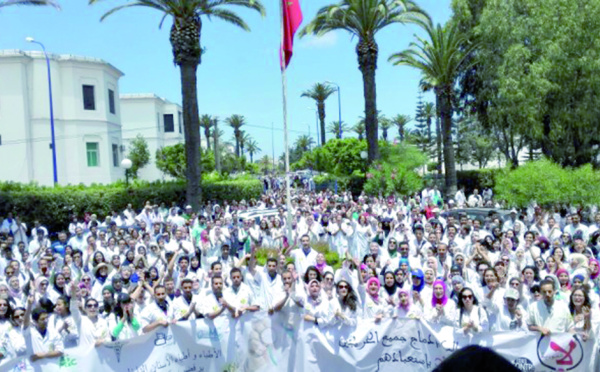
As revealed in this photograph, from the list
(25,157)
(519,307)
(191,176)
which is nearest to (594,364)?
(519,307)

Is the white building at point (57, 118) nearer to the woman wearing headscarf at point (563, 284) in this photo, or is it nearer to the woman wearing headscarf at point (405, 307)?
the woman wearing headscarf at point (405, 307)

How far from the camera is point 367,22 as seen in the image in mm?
27078

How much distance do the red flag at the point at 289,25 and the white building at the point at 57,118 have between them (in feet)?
92.1

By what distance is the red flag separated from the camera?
15055 millimetres

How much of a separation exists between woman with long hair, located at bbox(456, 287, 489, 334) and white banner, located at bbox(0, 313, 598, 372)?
13 centimetres

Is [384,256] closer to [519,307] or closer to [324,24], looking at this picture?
[519,307]

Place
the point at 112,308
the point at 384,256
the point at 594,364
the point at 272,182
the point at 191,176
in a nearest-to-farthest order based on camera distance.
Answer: the point at 594,364, the point at 112,308, the point at 384,256, the point at 191,176, the point at 272,182

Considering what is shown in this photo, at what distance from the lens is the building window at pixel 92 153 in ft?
132

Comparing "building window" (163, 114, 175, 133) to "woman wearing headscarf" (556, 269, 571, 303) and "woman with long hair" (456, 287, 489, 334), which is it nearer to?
"woman wearing headscarf" (556, 269, 571, 303)

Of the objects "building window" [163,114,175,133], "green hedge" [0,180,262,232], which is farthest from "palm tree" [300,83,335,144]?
"green hedge" [0,180,262,232]

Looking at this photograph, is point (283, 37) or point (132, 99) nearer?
point (283, 37)

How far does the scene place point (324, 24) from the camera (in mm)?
27172

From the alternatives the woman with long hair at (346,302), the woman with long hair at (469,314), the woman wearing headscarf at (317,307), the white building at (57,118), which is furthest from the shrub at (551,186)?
the white building at (57,118)

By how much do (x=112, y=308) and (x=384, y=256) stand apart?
505cm
